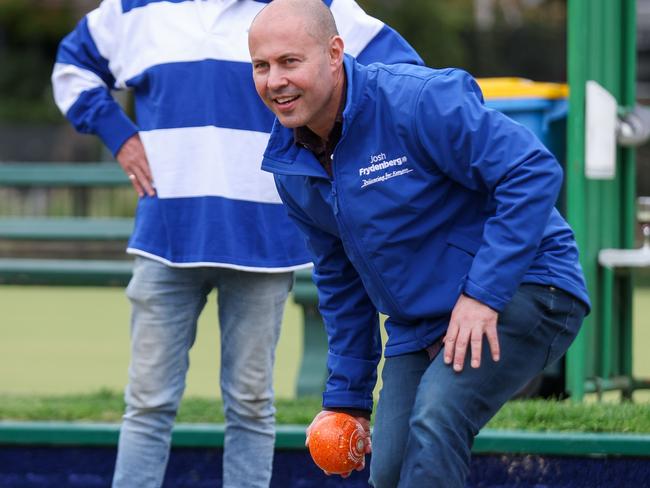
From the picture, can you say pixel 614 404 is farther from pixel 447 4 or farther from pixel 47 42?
pixel 47 42

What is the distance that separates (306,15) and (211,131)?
3.16 ft

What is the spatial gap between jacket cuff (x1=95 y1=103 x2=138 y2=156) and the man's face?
1.20 m

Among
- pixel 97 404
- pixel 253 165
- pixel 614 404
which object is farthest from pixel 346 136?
pixel 97 404

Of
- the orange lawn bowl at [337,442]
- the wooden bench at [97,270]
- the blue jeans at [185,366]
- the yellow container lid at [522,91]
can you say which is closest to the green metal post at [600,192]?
the yellow container lid at [522,91]

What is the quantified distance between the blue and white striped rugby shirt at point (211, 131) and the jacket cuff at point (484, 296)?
3.90 feet

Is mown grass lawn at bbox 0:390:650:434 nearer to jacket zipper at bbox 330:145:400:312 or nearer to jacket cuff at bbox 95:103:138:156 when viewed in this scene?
jacket cuff at bbox 95:103:138:156

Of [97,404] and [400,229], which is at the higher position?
[400,229]

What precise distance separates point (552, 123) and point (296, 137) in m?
2.85

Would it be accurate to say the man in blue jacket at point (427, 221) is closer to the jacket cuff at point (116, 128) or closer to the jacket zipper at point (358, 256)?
the jacket zipper at point (358, 256)

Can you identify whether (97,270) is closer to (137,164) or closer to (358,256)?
(137,164)

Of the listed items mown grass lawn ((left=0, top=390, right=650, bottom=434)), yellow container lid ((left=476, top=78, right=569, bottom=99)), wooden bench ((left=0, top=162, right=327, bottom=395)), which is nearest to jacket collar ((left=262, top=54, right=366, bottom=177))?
mown grass lawn ((left=0, top=390, right=650, bottom=434))

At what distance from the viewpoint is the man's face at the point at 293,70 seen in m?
3.14

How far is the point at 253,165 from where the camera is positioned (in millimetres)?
4074

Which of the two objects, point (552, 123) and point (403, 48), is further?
point (552, 123)
